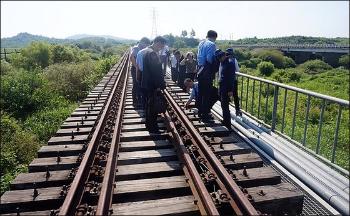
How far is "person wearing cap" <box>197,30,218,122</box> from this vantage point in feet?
23.6

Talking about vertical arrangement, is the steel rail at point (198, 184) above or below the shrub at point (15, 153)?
above

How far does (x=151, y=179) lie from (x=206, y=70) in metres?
3.42

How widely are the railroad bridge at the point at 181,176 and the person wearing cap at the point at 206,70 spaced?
0.81 meters

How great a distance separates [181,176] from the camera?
4.77 meters

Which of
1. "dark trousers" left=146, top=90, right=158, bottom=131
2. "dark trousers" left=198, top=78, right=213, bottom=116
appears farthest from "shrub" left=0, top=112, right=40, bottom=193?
"dark trousers" left=198, top=78, right=213, bottom=116

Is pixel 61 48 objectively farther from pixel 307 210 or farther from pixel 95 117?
pixel 307 210

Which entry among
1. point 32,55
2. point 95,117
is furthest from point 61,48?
point 95,117

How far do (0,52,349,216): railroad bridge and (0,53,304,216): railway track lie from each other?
0.04 ft

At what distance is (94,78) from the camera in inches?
826

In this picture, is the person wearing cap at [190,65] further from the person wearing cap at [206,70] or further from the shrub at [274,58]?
the shrub at [274,58]

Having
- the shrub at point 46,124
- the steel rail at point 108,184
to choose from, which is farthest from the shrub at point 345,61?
the steel rail at point 108,184

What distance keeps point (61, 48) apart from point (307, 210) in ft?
129

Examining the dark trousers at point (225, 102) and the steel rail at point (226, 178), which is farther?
the dark trousers at point (225, 102)

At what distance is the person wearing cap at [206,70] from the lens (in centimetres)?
718
